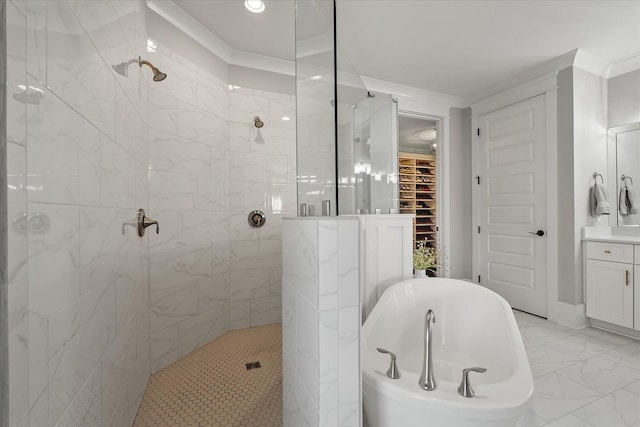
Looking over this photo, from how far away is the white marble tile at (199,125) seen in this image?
6.57ft

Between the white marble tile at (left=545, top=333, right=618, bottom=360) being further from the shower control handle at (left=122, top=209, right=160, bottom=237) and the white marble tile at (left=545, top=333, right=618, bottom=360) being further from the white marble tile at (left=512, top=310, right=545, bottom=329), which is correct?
the shower control handle at (left=122, top=209, right=160, bottom=237)

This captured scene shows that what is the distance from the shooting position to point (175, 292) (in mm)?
1979

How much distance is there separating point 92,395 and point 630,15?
386 cm

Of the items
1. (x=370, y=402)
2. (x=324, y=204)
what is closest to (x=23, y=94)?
(x=324, y=204)

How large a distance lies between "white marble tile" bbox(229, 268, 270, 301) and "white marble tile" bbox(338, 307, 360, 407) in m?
1.84

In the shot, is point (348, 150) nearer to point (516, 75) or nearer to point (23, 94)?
point (23, 94)

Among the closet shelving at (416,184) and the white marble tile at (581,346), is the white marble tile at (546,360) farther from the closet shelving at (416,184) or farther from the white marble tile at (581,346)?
the closet shelving at (416,184)

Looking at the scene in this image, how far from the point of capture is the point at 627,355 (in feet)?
6.89

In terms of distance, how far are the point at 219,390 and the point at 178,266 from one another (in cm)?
87

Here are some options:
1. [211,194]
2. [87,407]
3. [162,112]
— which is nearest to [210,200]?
[211,194]

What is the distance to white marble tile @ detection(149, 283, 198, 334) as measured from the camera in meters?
1.85

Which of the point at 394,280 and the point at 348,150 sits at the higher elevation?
the point at 348,150

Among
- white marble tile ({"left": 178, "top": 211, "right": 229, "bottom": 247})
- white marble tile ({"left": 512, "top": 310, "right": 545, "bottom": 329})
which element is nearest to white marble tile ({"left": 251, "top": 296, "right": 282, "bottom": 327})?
white marble tile ({"left": 178, "top": 211, "right": 229, "bottom": 247})

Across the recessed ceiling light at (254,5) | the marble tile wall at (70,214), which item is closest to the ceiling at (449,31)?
the recessed ceiling light at (254,5)
